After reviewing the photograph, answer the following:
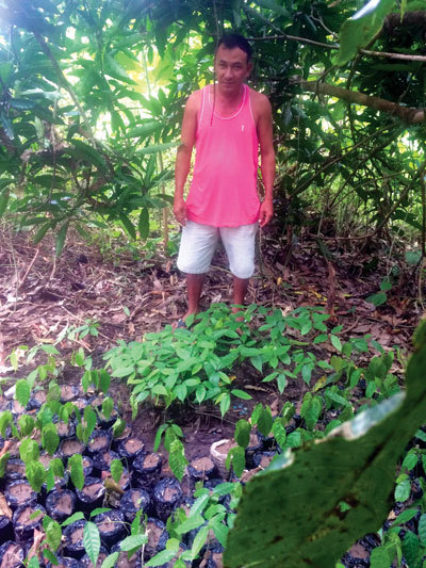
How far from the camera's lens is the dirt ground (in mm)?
1876

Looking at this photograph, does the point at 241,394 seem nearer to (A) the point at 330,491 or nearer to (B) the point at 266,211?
(B) the point at 266,211

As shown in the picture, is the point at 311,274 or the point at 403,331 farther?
the point at 311,274

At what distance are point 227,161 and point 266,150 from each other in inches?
8.9

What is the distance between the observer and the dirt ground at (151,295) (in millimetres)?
1876

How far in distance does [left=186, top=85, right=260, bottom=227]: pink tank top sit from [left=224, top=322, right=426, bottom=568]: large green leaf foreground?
66.8 inches

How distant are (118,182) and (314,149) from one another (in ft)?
3.95

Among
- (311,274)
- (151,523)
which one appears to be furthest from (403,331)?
(151,523)

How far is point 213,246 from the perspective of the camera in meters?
2.14

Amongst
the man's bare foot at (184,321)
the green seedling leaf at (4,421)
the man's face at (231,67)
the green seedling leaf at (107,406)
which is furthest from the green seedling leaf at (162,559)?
the man's face at (231,67)

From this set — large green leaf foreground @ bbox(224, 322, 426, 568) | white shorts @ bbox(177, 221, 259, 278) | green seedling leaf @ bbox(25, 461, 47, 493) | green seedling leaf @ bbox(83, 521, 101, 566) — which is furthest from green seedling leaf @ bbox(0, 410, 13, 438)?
large green leaf foreground @ bbox(224, 322, 426, 568)

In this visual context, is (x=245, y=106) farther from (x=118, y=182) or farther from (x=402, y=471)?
(x=402, y=471)

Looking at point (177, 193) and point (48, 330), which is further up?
point (177, 193)

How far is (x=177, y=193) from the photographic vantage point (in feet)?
6.50

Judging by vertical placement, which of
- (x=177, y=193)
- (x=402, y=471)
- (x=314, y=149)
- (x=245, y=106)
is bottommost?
(x=402, y=471)
